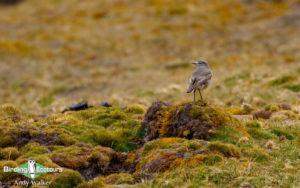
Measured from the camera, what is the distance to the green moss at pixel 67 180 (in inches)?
432

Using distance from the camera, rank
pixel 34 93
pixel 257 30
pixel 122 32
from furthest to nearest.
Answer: pixel 122 32
pixel 257 30
pixel 34 93

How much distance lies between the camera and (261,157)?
39.9 feet

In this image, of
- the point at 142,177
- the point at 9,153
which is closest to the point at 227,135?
the point at 142,177

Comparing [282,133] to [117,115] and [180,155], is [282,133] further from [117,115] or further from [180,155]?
[117,115]

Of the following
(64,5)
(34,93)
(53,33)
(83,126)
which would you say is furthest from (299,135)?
(64,5)

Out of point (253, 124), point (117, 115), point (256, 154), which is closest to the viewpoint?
point (256, 154)

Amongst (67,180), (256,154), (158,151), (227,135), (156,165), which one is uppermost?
(227,135)

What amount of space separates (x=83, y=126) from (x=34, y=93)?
820 inches

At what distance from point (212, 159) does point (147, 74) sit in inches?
1075

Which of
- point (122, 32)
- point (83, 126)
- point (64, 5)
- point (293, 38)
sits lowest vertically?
point (83, 126)

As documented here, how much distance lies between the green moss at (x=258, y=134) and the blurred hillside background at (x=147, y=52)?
8.05 metres

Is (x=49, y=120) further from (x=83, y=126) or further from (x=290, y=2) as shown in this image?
(x=290, y=2)

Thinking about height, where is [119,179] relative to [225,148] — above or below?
below

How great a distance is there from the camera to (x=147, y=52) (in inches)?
1852
